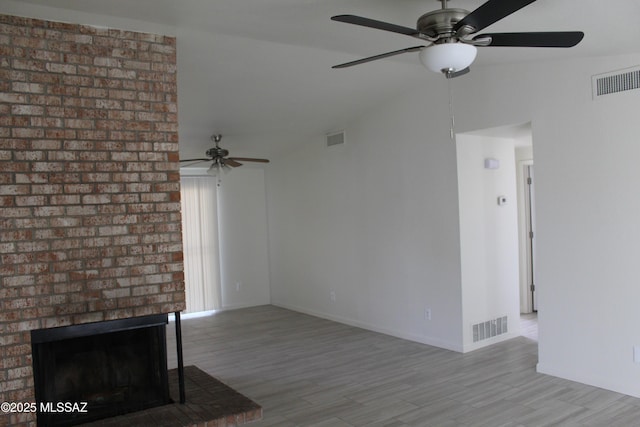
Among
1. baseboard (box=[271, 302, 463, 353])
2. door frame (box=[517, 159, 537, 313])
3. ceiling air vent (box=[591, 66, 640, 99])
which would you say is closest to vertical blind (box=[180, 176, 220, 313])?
baseboard (box=[271, 302, 463, 353])

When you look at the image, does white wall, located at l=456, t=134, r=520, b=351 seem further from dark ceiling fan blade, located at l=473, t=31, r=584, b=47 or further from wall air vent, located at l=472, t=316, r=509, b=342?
dark ceiling fan blade, located at l=473, t=31, r=584, b=47

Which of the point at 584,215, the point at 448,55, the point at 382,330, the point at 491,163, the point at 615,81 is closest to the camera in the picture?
the point at 448,55

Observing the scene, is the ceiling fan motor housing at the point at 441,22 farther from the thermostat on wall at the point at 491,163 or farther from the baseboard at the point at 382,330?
the baseboard at the point at 382,330

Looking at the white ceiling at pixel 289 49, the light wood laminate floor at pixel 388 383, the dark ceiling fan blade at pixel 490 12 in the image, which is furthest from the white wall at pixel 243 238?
the dark ceiling fan blade at pixel 490 12

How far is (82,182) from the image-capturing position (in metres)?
3.35

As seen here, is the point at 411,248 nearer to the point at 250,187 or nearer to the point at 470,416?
the point at 470,416

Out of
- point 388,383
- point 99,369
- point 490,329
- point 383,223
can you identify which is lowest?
point 388,383

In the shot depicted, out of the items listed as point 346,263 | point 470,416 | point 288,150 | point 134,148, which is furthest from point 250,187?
point 470,416

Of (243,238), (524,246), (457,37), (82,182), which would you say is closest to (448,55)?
(457,37)

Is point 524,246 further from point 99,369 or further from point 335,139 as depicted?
point 99,369

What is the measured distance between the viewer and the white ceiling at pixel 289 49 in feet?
10.3

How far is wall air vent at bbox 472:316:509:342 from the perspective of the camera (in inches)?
218

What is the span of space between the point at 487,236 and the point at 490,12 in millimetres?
3780

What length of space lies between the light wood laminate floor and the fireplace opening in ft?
2.92
